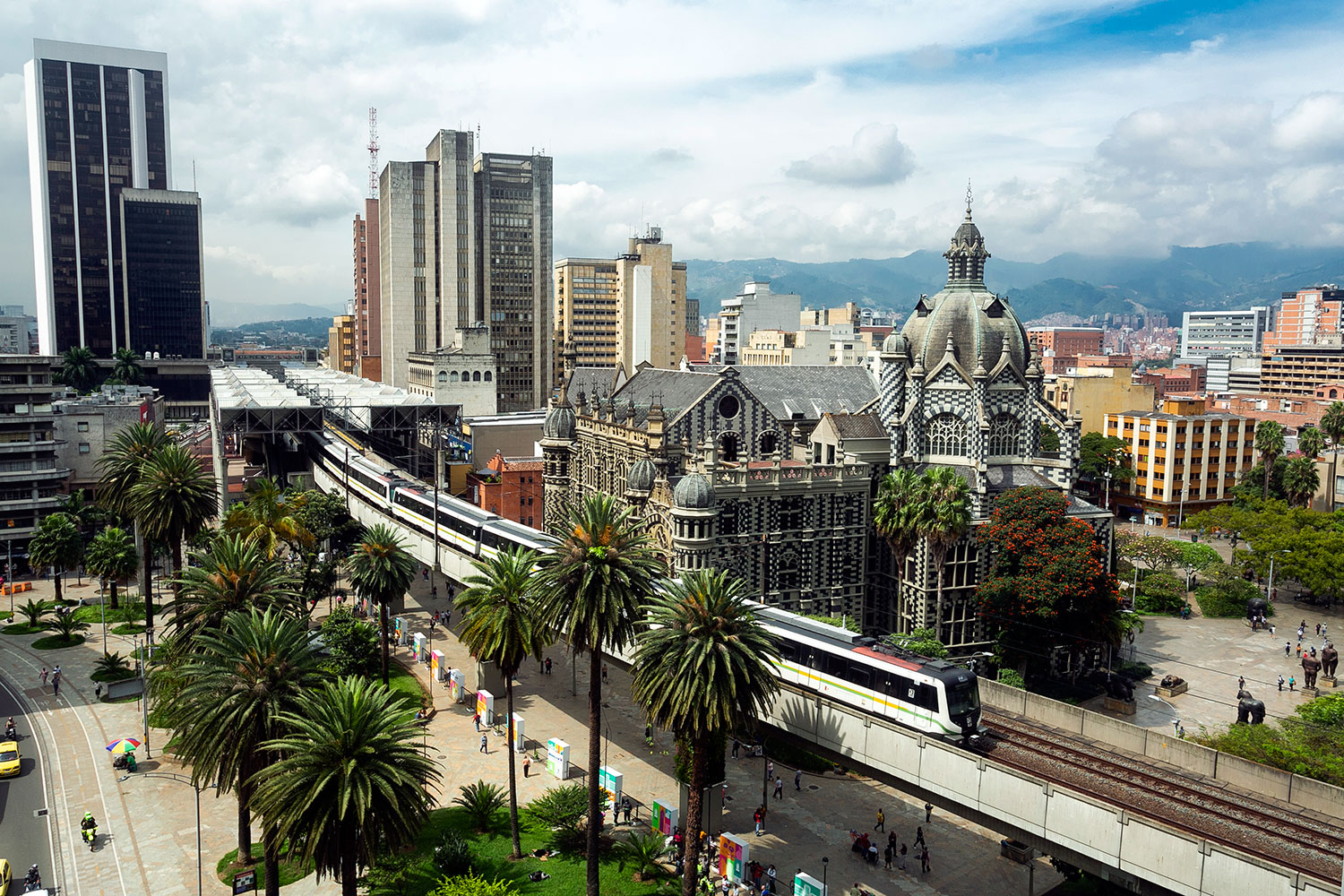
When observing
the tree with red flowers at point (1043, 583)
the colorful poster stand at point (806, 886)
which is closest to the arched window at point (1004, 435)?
the tree with red flowers at point (1043, 583)

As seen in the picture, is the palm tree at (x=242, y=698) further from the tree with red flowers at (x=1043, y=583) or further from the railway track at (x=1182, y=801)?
the tree with red flowers at (x=1043, y=583)

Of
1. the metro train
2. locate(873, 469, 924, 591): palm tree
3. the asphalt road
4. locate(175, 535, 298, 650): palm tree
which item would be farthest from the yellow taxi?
locate(873, 469, 924, 591): palm tree

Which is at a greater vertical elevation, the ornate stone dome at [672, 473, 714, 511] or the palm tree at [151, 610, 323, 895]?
the ornate stone dome at [672, 473, 714, 511]

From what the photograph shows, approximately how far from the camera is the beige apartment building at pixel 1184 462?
139875 millimetres

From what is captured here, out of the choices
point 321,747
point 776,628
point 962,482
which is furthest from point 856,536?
point 321,747

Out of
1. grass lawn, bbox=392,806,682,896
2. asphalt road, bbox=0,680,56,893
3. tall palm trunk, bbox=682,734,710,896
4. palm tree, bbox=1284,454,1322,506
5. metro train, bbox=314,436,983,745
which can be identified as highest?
palm tree, bbox=1284,454,1322,506

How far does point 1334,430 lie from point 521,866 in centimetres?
13754

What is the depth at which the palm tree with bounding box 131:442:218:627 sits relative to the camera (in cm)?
7462

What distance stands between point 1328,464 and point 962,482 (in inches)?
3546

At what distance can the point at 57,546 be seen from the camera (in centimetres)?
9456

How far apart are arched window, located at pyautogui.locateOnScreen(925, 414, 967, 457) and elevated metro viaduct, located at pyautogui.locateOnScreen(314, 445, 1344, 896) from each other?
34.0 metres

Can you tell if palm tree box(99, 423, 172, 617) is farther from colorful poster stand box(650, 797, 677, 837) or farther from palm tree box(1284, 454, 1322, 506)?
palm tree box(1284, 454, 1322, 506)

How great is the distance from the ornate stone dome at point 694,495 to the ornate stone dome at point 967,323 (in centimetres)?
2888

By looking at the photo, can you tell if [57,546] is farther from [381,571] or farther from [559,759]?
[559,759]
